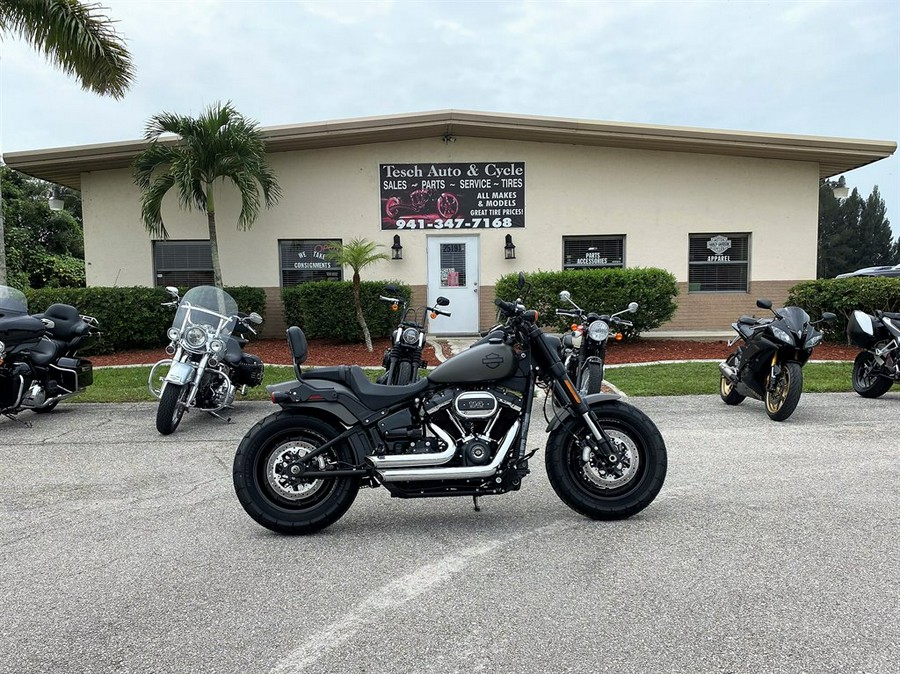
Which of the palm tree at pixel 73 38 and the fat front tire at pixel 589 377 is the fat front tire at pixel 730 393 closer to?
the fat front tire at pixel 589 377

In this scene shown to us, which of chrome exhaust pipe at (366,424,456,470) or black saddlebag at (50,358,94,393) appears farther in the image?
black saddlebag at (50,358,94,393)

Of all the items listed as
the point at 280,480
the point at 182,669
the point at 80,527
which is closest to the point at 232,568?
the point at 280,480

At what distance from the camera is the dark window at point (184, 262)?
1460 cm

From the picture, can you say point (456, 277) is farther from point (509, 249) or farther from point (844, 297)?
point (844, 297)

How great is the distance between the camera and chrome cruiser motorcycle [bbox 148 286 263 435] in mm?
6254

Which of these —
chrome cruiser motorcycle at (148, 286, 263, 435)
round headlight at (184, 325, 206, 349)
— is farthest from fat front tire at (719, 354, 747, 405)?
round headlight at (184, 325, 206, 349)

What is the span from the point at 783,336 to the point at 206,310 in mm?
6143

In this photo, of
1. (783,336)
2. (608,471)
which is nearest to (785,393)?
(783,336)

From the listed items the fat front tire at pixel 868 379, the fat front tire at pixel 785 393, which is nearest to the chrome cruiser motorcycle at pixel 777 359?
the fat front tire at pixel 785 393

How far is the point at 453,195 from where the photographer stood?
1432 centimetres

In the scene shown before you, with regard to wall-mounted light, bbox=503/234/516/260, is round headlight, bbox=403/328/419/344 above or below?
below

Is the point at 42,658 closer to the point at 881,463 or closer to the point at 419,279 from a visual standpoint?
the point at 881,463

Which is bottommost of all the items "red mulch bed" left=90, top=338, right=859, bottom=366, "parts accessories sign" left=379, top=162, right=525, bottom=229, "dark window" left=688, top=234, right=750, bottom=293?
"red mulch bed" left=90, top=338, right=859, bottom=366

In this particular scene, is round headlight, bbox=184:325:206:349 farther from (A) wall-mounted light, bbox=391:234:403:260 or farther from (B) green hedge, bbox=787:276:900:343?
(B) green hedge, bbox=787:276:900:343
